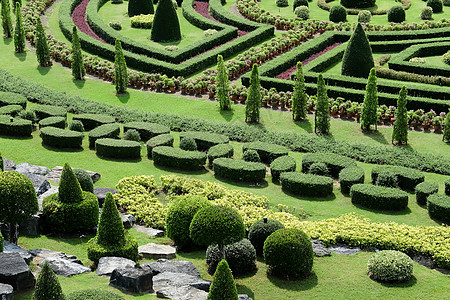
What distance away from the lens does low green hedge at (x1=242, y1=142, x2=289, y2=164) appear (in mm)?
27453

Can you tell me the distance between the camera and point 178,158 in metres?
26.7

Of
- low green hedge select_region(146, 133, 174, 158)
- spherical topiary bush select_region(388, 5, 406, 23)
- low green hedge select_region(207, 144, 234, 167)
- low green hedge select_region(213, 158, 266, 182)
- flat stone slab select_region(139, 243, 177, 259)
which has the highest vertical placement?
spherical topiary bush select_region(388, 5, 406, 23)

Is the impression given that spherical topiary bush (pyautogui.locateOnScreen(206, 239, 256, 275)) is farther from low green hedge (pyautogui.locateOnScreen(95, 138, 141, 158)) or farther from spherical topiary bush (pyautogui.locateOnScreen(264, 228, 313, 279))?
low green hedge (pyautogui.locateOnScreen(95, 138, 141, 158))

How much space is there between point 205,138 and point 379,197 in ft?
28.3

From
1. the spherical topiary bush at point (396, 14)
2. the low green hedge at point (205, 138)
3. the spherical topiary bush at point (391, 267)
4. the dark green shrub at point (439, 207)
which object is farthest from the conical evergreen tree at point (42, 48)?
the spherical topiary bush at point (391, 267)

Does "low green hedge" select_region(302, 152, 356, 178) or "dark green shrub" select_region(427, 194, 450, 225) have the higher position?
"low green hedge" select_region(302, 152, 356, 178)

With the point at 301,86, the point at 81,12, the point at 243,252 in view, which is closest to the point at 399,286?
the point at 243,252

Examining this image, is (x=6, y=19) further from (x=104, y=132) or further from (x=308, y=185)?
(x=308, y=185)

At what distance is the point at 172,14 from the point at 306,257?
29.1m

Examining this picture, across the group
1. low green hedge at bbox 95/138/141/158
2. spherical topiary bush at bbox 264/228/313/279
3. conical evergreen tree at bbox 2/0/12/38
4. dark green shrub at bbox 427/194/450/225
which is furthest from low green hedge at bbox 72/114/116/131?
conical evergreen tree at bbox 2/0/12/38

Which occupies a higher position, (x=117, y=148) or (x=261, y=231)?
(x=117, y=148)

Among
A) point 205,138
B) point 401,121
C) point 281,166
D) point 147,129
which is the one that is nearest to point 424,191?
point 281,166

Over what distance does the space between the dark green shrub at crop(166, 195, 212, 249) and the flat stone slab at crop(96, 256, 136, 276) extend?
226 centimetres

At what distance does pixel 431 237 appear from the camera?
20.6m
